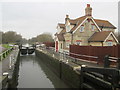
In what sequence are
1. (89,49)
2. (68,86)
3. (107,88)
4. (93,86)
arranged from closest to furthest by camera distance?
(107,88) → (93,86) → (68,86) → (89,49)

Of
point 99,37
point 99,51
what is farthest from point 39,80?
point 99,37

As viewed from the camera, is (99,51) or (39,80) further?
(39,80)

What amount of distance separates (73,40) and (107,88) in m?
15.1

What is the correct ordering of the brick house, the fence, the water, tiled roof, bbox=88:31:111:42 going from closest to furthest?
the fence
the water
tiled roof, bbox=88:31:111:42
the brick house

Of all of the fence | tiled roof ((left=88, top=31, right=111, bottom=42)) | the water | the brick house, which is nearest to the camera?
the fence

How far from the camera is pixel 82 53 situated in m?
14.2

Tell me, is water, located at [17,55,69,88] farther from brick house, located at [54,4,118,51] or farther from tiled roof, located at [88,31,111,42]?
tiled roof, located at [88,31,111,42]

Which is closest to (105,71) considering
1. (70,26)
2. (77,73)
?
(77,73)

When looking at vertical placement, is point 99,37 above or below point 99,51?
above

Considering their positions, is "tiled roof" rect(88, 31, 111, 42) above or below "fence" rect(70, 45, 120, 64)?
above

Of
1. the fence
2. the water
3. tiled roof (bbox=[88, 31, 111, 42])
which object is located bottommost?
the water

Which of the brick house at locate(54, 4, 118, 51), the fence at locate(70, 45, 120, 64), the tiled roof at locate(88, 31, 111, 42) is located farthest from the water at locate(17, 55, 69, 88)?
the tiled roof at locate(88, 31, 111, 42)

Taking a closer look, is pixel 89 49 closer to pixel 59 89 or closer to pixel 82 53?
pixel 82 53

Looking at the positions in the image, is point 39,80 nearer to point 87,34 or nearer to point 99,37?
point 99,37
